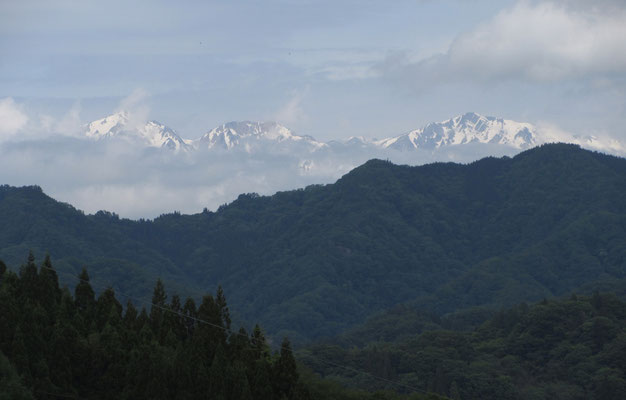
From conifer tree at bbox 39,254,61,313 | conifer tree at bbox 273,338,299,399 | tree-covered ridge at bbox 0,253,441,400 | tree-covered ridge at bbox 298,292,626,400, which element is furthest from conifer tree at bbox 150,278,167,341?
tree-covered ridge at bbox 298,292,626,400

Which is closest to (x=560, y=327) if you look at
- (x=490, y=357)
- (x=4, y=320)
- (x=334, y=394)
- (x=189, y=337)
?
(x=490, y=357)

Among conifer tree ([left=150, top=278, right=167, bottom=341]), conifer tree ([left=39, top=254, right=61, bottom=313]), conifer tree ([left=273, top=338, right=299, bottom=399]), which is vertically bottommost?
conifer tree ([left=273, top=338, right=299, bottom=399])

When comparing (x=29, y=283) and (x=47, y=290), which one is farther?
(x=47, y=290)

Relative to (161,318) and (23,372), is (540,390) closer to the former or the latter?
(161,318)

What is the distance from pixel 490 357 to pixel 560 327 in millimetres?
16700

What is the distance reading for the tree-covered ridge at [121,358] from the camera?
68.1 m

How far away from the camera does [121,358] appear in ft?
236

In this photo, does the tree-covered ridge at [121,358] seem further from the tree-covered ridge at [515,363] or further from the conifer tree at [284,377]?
the tree-covered ridge at [515,363]

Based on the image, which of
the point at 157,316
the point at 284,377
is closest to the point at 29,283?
the point at 157,316

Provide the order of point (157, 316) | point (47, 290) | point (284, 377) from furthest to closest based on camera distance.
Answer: point (157, 316), point (47, 290), point (284, 377)

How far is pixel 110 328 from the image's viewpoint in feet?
242

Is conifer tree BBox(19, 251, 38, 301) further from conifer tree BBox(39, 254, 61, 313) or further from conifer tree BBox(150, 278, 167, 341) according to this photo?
conifer tree BBox(150, 278, 167, 341)

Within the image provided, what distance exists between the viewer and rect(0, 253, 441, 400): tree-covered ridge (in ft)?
224

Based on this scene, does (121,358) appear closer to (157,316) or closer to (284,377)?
(157,316)
